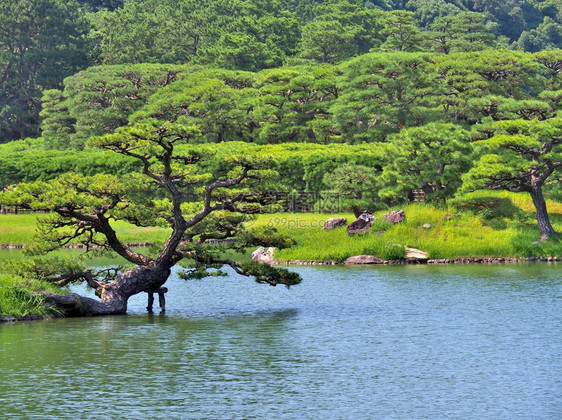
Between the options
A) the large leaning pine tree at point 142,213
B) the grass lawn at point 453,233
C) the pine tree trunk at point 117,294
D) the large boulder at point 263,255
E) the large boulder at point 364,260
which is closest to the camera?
the large leaning pine tree at point 142,213

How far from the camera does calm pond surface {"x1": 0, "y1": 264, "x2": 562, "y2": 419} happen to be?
1731 centimetres

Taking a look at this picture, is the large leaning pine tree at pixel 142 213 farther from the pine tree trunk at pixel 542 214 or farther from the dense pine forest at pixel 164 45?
the dense pine forest at pixel 164 45

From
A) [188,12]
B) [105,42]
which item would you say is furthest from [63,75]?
[188,12]

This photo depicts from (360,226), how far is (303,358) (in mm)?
24300

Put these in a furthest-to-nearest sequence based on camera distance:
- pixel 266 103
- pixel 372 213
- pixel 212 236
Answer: pixel 266 103 < pixel 372 213 < pixel 212 236

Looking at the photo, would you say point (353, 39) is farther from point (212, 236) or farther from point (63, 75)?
point (212, 236)

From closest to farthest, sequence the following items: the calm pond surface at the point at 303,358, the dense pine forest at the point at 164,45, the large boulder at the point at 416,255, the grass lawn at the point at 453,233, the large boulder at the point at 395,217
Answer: the calm pond surface at the point at 303,358 < the large boulder at the point at 416,255 < the grass lawn at the point at 453,233 < the large boulder at the point at 395,217 < the dense pine forest at the point at 164,45

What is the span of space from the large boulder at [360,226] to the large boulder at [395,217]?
852mm

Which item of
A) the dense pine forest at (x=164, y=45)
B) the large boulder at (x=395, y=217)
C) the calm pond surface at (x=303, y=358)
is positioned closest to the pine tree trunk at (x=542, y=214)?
the large boulder at (x=395, y=217)

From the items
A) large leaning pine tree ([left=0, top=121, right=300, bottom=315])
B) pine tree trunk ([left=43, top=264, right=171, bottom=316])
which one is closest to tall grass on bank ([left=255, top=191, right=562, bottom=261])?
large leaning pine tree ([left=0, top=121, right=300, bottom=315])

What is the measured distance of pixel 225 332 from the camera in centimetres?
2489

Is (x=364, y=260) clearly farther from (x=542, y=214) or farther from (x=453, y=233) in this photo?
(x=542, y=214)

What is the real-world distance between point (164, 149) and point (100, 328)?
5.40 metres

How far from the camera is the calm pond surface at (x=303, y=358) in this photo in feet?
56.8
